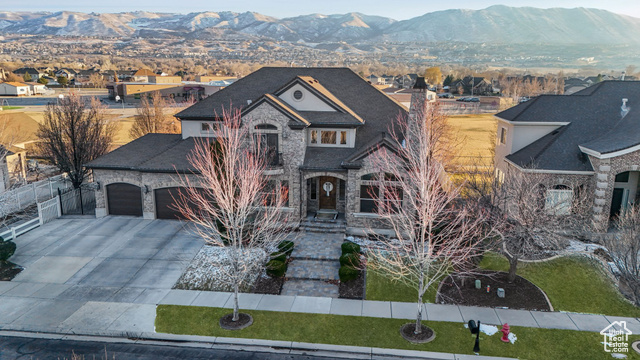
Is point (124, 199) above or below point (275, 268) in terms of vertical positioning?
above

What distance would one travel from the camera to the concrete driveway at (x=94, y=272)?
16.0 metres

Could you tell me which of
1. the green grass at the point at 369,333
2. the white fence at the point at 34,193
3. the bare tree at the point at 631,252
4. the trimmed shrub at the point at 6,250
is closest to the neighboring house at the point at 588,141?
the bare tree at the point at 631,252

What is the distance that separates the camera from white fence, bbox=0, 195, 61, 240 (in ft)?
73.6

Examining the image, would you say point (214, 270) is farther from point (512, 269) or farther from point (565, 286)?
point (565, 286)

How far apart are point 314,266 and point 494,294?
7837mm

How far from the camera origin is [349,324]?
50.7 ft

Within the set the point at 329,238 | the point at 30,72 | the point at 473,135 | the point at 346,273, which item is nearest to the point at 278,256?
the point at 346,273

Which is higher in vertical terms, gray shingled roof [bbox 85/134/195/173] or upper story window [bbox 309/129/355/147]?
upper story window [bbox 309/129/355/147]

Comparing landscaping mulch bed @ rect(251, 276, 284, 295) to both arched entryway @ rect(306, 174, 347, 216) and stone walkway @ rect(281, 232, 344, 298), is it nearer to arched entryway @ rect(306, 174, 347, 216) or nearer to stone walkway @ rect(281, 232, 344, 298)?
stone walkway @ rect(281, 232, 344, 298)

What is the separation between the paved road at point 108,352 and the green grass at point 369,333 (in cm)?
77

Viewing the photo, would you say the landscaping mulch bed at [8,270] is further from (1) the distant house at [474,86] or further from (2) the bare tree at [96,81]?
(2) the bare tree at [96,81]

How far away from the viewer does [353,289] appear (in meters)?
17.9

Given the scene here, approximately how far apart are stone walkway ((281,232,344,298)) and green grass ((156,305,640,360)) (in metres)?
2.02

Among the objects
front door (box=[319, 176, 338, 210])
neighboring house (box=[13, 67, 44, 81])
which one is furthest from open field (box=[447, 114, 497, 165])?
neighboring house (box=[13, 67, 44, 81])
